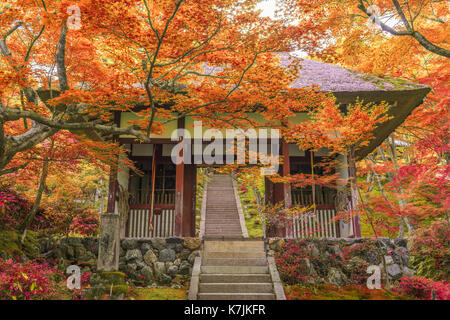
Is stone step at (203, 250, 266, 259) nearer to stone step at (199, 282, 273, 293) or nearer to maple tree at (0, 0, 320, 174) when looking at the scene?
→ stone step at (199, 282, 273, 293)

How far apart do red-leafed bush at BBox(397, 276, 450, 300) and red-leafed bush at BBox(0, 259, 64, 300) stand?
6365 mm

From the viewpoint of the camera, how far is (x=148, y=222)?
32.3ft

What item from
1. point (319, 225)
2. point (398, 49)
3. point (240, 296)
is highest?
point (398, 49)

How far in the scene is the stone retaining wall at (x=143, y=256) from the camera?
722 cm

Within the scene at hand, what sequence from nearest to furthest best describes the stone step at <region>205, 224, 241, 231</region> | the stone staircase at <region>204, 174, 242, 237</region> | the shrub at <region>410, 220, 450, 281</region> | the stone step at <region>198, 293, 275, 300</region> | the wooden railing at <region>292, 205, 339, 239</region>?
the stone step at <region>198, 293, 275, 300</region>, the shrub at <region>410, 220, 450, 281</region>, the wooden railing at <region>292, 205, 339, 239</region>, the stone staircase at <region>204, 174, 242, 237</region>, the stone step at <region>205, 224, 241, 231</region>

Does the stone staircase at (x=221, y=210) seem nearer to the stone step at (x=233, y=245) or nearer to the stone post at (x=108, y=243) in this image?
the stone step at (x=233, y=245)

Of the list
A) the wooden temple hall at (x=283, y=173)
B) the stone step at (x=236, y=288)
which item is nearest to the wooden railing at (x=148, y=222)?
the wooden temple hall at (x=283, y=173)

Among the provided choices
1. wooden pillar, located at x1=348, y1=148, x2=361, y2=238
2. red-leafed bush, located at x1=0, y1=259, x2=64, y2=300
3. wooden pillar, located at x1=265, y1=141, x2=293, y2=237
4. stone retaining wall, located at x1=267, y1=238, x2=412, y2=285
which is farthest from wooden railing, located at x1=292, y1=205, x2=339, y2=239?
red-leafed bush, located at x1=0, y1=259, x2=64, y2=300

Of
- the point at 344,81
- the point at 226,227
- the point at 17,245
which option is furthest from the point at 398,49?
the point at 17,245

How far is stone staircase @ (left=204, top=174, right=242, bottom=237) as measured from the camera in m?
13.7

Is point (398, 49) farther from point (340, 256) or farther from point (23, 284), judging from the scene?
point (23, 284)

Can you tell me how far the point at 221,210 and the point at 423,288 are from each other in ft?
35.7
